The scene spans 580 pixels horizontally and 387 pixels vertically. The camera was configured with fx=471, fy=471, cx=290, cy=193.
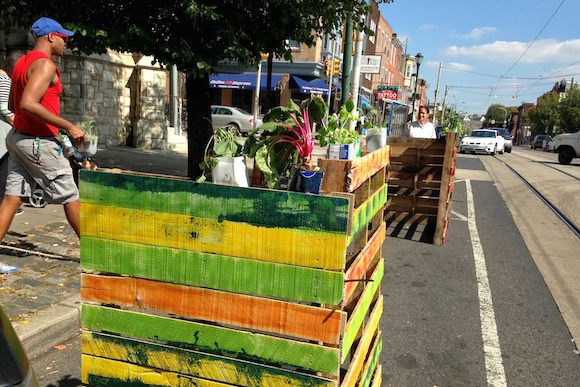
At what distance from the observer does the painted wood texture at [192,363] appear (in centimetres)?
170

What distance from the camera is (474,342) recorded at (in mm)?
3686

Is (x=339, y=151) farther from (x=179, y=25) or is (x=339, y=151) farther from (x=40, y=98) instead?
(x=179, y=25)

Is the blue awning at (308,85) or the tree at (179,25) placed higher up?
the blue awning at (308,85)

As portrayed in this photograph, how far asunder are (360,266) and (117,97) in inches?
480

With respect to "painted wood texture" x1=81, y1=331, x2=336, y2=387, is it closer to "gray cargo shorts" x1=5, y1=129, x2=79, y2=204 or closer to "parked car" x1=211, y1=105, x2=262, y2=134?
"gray cargo shorts" x1=5, y1=129, x2=79, y2=204

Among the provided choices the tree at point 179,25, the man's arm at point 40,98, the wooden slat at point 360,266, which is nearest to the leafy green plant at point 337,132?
the wooden slat at point 360,266

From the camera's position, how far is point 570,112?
6106 centimetres

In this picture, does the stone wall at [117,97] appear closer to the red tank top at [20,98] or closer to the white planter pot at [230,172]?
the red tank top at [20,98]

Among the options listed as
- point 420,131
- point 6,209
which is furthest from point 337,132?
point 420,131

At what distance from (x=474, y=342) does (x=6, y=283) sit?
3774 millimetres

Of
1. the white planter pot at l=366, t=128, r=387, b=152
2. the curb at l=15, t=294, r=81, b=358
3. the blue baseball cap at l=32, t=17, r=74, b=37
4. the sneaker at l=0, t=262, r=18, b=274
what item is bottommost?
the curb at l=15, t=294, r=81, b=358

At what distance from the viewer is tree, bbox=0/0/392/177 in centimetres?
650

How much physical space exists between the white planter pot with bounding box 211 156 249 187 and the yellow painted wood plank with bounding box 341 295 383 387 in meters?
0.88

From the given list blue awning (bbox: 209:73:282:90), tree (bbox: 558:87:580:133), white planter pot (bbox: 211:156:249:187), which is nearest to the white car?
blue awning (bbox: 209:73:282:90)
